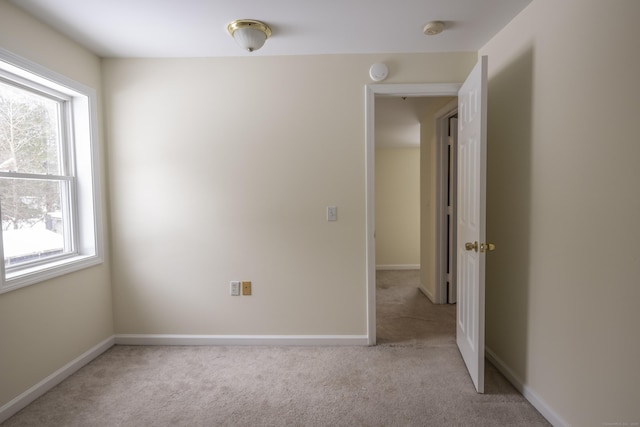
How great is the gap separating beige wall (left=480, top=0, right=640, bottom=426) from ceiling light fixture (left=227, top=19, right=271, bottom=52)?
1625mm

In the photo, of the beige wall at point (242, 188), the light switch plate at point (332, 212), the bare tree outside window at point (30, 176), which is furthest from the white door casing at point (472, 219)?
the bare tree outside window at point (30, 176)

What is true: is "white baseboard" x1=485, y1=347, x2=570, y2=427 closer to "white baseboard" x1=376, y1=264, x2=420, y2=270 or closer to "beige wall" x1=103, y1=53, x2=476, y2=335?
"beige wall" x1=103, y1=53, x2=476, y2=335

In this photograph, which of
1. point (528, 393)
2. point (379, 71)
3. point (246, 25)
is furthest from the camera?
point (379, 71)

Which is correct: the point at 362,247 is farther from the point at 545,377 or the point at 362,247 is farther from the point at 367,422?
the point at 545,377

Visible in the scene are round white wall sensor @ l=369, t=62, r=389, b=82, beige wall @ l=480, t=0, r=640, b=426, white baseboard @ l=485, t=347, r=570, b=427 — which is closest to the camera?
beige wall @ l=480, t=0, r=640, b=426

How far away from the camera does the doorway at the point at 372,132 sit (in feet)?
8.19

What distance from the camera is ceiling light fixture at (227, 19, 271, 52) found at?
2009 millimetres

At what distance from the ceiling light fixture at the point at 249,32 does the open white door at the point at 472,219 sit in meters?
1.38

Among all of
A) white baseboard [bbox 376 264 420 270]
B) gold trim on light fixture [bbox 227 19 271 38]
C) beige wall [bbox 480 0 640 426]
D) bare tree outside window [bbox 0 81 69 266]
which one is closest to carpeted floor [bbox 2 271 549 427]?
beige wall [bbox 480 0 640 426]

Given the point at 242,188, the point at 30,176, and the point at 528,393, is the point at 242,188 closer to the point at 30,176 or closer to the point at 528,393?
the point at 30,176

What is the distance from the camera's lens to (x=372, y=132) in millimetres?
2504

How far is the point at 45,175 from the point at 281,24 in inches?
75.6

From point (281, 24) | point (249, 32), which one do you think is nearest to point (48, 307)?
point (249, 32)

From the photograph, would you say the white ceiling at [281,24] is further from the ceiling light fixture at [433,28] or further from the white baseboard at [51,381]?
the white baseboard at [51,381]
